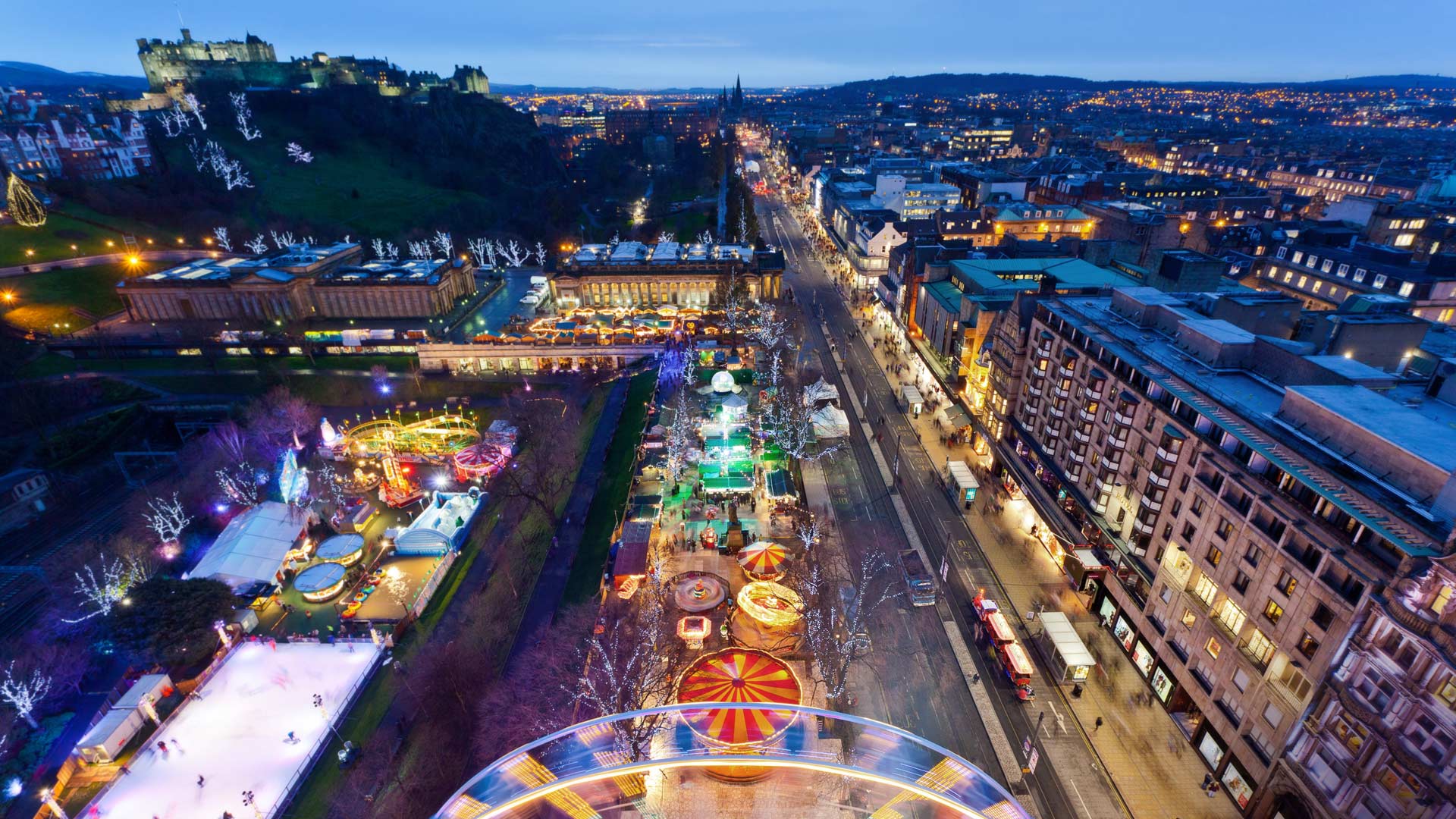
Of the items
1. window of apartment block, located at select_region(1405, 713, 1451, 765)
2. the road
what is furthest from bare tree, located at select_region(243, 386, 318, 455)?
window of apartment block, located at select_region(1405, 713, 1451, 765)

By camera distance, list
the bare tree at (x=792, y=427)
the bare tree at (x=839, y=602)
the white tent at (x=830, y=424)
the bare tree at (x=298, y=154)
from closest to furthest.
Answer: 1. the bare tree at (x=839, y=602)
2. the bare tree at (x=792, y=427)
3. the white tent at (x=830, y=424)
4. the bare tree at (x=298, y=154)

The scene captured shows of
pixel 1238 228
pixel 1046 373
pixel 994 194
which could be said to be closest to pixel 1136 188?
pixel 994 194

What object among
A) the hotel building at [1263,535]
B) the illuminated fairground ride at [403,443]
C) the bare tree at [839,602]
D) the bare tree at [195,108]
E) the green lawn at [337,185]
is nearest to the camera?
the hotel building at [1263,535]

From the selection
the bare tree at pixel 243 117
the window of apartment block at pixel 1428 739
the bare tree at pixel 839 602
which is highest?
the bare tree at pixel 243 117

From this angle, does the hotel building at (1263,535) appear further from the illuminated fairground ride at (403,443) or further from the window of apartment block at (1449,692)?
the illuminated fairground ride at (403,443)

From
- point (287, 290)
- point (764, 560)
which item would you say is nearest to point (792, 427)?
point (764, 560)

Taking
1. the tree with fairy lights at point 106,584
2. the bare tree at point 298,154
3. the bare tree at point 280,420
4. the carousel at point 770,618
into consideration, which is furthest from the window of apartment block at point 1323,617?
the bare tree at point 298,154
